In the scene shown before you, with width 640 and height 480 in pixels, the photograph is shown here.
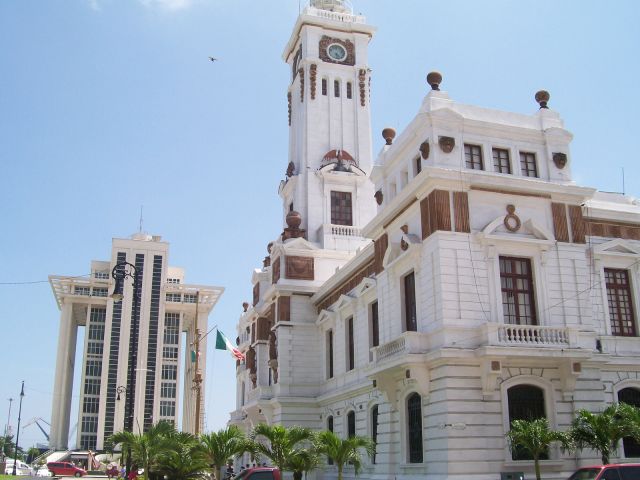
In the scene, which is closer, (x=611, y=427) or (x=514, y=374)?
(x=611, y=427)

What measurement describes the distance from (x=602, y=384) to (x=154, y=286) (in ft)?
345

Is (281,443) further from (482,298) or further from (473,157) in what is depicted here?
(473,157)

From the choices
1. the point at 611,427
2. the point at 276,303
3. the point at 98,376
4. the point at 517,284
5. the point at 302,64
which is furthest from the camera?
the point at 98,376

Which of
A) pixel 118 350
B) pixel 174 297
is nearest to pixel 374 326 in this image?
pixel 118 350

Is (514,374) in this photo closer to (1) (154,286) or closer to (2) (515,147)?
(2) (515,147)

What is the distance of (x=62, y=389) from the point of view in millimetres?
121812

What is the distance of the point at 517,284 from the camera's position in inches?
1025

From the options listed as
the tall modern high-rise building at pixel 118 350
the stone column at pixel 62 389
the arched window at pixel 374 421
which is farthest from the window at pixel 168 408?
the arched window at pixel 374 421

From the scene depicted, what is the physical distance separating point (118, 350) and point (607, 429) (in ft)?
353

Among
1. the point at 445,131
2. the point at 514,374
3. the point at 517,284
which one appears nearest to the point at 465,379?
the point at 514,374

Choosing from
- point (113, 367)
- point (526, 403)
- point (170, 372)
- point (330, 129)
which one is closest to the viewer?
point (526, 403)

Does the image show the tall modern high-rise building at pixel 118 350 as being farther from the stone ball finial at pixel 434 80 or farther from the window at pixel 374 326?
the stone ball finial at pixel 434 80

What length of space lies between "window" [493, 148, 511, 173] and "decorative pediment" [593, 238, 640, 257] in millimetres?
4591

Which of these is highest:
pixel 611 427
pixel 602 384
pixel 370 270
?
pixel 370 270
